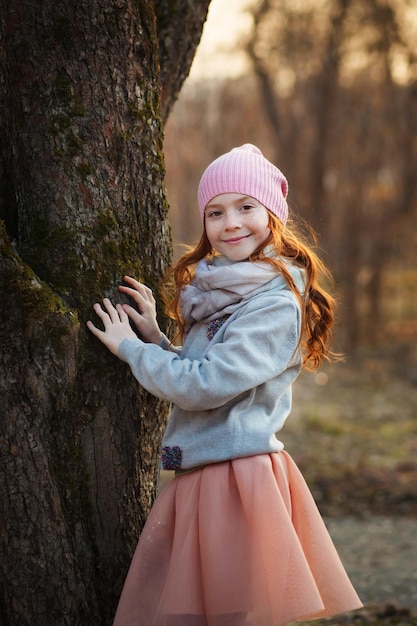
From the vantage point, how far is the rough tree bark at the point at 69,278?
2.40 m

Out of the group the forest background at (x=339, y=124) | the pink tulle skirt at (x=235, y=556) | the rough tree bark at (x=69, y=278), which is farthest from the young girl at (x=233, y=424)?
the forest background at (x=339, y=124)

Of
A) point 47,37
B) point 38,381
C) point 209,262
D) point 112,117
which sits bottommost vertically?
point 38,381

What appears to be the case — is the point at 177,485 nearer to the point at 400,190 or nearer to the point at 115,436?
the point at 115,436

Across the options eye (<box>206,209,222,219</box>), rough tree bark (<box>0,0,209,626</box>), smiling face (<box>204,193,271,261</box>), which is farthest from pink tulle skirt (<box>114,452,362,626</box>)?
eye (<box>206,209,222,219</box>)

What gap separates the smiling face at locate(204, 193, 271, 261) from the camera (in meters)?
2.53

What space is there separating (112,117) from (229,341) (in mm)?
750

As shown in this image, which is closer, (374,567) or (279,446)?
(279,446)

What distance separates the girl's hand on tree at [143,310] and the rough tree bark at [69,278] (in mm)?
41

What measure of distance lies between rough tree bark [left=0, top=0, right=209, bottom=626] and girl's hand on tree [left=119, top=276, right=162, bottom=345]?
0.04 meters

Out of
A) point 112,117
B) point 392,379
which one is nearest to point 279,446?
point 112,117

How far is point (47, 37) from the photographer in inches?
98.7

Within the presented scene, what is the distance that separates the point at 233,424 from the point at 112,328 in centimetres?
44

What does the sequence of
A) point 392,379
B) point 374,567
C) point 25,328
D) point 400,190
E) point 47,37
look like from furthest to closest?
point 400,190
point 392,379
point 374,567
point 47,37
point 25,328

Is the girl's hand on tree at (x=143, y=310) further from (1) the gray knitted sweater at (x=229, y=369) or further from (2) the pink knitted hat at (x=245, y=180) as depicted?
(2) the pink knitted hat at (x=245, y=180)
